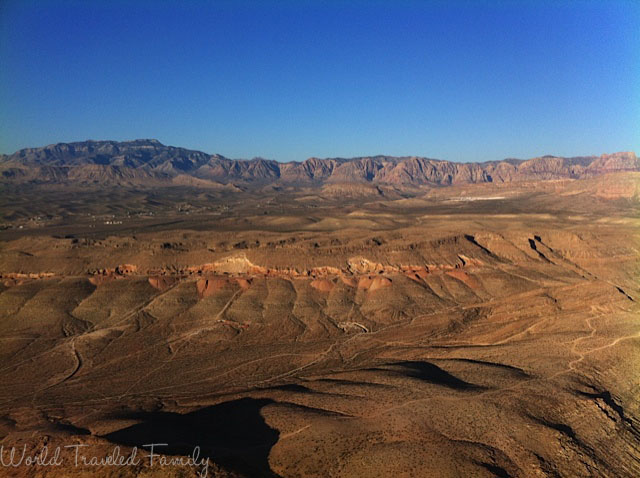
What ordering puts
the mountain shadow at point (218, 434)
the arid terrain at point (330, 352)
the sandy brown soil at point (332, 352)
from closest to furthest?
1. the mountain shadow at point (218, 434)
2. the arid terrain at point (330, 352)
3. the sandy brown soil at point (332, 352)

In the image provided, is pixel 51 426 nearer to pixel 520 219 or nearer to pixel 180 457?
pixel 180 457

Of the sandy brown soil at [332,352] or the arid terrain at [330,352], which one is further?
the sandy brown soil at [332,352]

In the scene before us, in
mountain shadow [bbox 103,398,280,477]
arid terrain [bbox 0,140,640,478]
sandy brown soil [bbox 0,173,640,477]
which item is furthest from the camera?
sandy brown soil [bbox 0,173,640,477]

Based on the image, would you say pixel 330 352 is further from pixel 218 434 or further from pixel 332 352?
pixel 218 434

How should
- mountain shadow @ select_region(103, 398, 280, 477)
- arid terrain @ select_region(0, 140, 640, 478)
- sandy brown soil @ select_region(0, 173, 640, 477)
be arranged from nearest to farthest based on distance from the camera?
mountain shadow @ select_region(103, 398, 280, 477) < arid terrain @ select_region(0, 140, 640, 478) < sandy brown soil @ select_region(0, 173, 640, 477)

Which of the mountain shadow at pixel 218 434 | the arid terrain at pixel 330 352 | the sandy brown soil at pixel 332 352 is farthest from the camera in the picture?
the sandy brown soil at pixel 332 352

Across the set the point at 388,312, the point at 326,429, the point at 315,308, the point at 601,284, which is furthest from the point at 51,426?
the point at 601,284
